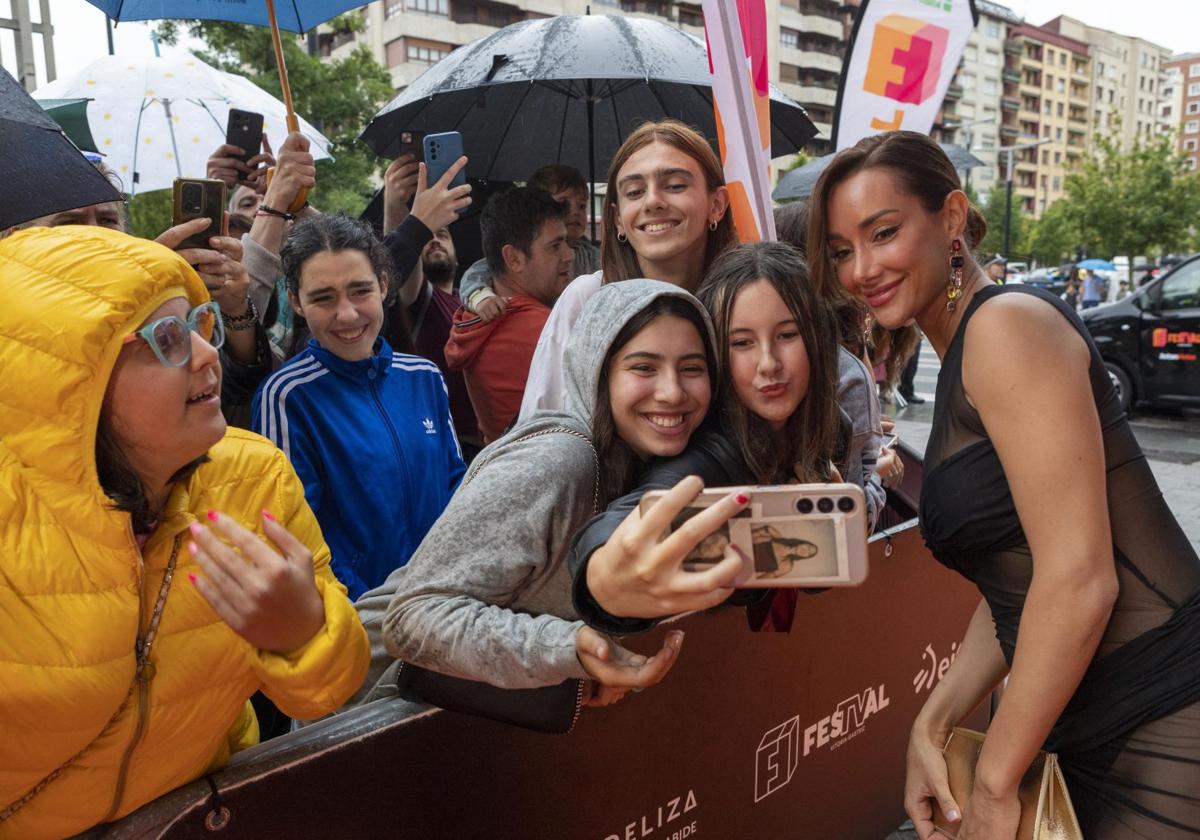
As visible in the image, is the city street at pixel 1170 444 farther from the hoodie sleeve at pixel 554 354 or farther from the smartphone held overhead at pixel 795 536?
the smartphone held overhead at pixel 795 536

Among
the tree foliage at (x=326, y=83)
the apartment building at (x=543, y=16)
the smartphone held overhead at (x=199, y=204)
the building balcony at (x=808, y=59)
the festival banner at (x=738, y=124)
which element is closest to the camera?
the smartphone held overhead at (x=199, y=204)

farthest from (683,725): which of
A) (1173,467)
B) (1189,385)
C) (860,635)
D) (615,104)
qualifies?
(1189,385)

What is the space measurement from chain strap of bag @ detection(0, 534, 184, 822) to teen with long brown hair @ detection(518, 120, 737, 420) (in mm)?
1200

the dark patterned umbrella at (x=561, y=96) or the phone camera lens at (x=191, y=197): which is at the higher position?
the dark patterned umbrella at (x=561, y=96)

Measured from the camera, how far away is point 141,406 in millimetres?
1312

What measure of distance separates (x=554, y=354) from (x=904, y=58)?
2401mm

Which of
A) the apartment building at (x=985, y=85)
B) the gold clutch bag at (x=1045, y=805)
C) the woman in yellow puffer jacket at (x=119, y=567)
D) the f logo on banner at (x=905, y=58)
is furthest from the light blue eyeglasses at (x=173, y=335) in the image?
the apartment building at (x=985, y=85)

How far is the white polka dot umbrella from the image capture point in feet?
15.8

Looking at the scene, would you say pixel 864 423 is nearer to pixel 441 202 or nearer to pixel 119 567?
pixel 441 202

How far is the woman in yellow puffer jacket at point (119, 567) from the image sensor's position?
1216 millimetres

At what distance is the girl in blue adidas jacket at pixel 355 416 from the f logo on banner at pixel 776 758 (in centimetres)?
114

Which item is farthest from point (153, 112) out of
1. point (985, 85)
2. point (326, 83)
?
point (985, 85)

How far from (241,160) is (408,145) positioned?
0.78m

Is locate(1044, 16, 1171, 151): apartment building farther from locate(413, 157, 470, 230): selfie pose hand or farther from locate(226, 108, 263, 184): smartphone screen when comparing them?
locate(226, 108, 263, 184): smartphone screen
